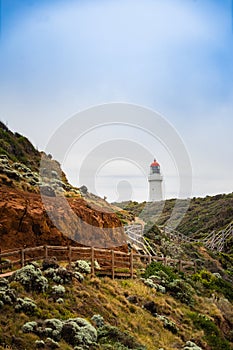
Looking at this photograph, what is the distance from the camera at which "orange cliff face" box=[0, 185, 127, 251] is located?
19070 millimetres

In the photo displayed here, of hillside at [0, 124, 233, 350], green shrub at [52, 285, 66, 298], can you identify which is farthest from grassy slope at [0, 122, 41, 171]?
green shrub at [52, 285, 66, 298]

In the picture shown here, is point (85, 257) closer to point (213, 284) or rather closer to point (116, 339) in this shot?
point (116, 339)

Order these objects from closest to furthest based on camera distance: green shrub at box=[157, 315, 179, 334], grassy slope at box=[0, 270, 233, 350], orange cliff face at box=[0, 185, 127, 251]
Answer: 1. grassy slope at box=[0, 270, 233, 350]
2. green shrub at box=[157, 315, 179, 334]
3. orange cliff face at box=[0, 185, 127, 251]

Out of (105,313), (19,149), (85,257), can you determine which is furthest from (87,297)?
(19,149)

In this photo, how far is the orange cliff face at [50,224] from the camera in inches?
751

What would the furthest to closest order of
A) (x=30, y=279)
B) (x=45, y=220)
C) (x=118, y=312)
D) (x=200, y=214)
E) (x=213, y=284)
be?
(x=200, y=214)
(x=213, y=284)
(x=45, y=220)
(x=118, y=312)
(x=30, y=279)

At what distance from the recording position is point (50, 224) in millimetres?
20328

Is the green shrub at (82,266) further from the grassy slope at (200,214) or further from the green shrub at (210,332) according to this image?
the grassy slope at (200,214)

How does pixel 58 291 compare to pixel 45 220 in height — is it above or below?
below

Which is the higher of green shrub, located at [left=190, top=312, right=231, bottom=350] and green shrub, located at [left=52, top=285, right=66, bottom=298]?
green shrub, located at [left=52, top=285, right=66, bottom=298]

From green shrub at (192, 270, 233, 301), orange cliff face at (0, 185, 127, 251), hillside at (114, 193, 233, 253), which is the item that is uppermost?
hillside at (114, 193, 233, 253)

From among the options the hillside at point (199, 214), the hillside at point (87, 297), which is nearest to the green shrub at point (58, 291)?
the hillside at point (87, 297)

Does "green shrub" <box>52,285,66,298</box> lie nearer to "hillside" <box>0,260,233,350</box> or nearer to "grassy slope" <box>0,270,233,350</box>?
"hillside" <box>0,260,233,350</box>

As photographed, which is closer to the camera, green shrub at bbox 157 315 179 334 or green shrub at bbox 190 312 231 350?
green shrub at bbox 157 315 179 334
